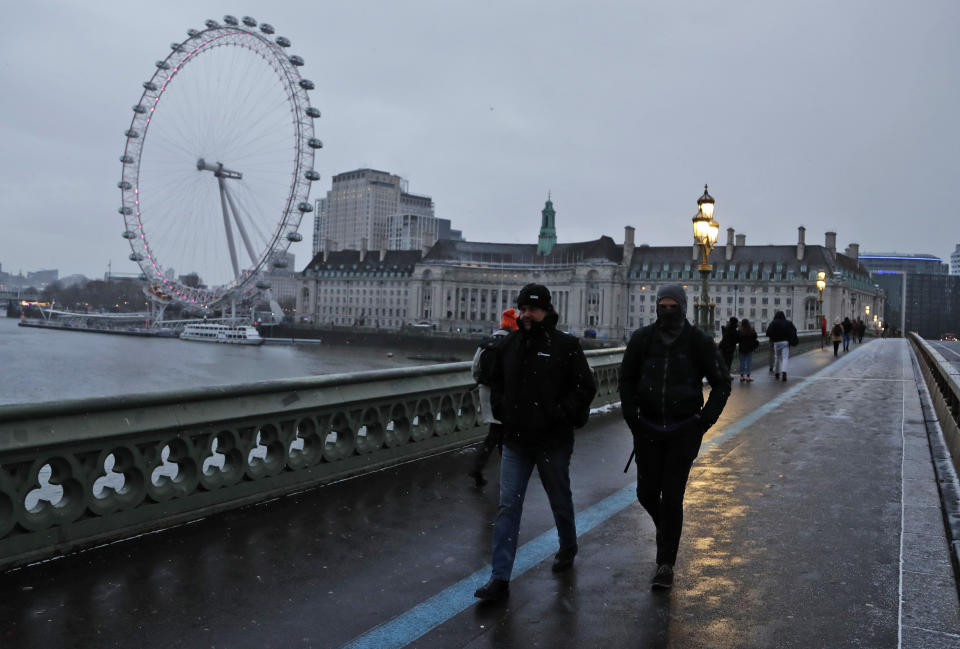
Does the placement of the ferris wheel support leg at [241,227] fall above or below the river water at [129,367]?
above

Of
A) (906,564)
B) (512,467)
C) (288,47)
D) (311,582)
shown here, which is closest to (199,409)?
(311,582)

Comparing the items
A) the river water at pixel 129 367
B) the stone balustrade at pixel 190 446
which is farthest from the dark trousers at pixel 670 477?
the river water at pixel 129 367

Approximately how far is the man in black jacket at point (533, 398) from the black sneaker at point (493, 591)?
Answer: 44 millimetres

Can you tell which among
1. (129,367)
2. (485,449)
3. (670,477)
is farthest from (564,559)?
(129,367)

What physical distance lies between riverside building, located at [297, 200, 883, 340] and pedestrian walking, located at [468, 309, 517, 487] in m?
135

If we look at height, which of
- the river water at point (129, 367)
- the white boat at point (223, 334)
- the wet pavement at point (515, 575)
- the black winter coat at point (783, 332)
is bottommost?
the river water at point (129, 367)

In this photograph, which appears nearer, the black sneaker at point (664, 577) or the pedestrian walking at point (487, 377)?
the black sneaker at point (664, 577)

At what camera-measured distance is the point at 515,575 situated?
5832 millimetres

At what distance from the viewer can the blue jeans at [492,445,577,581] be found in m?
5.41

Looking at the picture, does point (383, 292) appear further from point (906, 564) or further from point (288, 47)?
point (906, 564)

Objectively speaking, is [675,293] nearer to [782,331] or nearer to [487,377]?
[487,377]

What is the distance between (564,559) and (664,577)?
2.42 ft

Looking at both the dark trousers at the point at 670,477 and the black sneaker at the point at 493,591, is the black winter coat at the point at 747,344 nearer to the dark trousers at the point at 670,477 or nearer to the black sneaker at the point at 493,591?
the dark trousers at the point at 670,477

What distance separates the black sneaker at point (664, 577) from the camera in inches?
219
